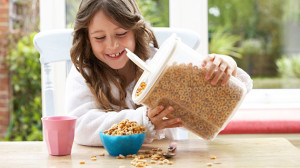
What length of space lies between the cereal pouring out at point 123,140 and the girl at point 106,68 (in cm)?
9

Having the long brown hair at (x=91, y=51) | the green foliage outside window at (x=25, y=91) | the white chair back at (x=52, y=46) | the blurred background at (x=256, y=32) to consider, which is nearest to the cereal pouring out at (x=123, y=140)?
the long brown hair at (x=91, y=51)

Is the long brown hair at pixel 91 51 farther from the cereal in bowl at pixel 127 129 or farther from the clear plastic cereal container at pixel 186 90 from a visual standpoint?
the clear plastic cereal container at pixel 186 90

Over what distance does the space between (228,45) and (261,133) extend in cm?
70

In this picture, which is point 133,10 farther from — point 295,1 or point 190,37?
point 295,1

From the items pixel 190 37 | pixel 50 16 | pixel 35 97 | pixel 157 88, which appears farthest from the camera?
pixel 35 97

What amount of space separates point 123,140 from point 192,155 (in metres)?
0.17

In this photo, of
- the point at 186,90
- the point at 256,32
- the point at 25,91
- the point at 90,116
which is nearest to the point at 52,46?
the point at 90,116

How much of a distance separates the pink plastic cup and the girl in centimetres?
13

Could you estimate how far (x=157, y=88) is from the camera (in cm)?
90

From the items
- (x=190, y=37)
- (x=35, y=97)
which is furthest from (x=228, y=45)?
(x=35, y=97)

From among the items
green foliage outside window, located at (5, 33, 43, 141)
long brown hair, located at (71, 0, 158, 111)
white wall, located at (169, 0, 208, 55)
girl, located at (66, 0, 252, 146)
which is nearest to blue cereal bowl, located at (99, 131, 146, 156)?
girl, located at (66, 0, 252, 146)

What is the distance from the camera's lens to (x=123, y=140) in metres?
0.95

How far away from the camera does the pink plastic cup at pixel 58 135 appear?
96 cm

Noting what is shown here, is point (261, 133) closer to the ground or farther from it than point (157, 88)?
closer to the ground
